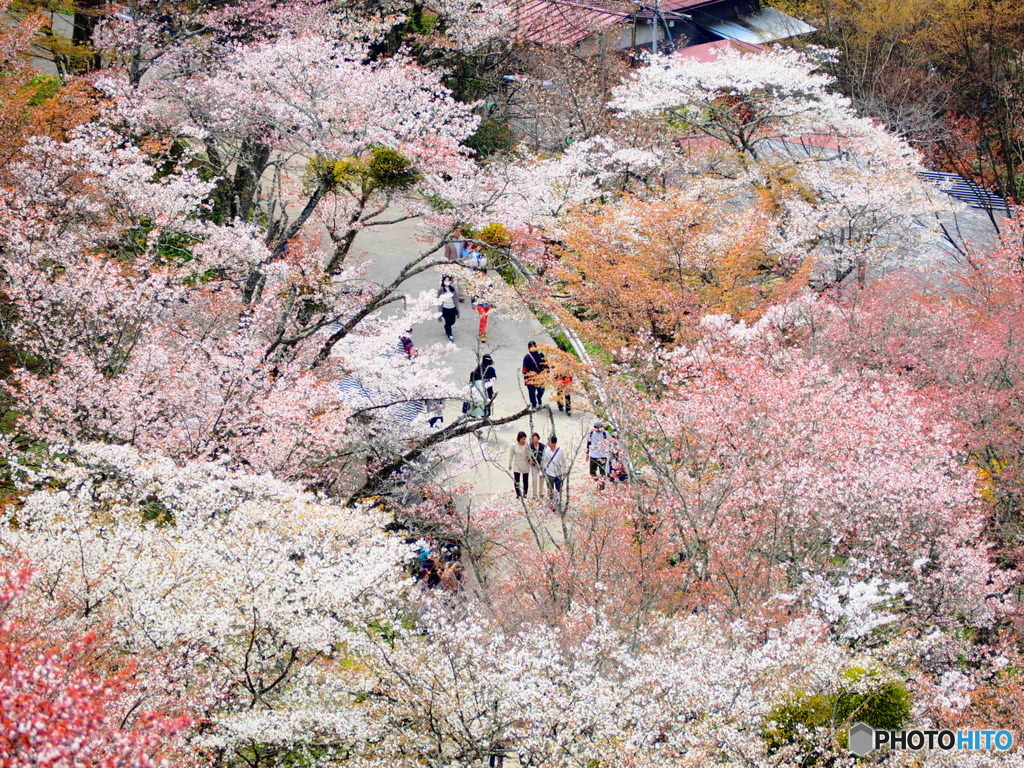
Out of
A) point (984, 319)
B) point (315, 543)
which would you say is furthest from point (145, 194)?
point (984, 319)

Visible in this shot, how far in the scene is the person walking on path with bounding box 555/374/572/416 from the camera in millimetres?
14576

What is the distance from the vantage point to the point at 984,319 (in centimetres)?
1377

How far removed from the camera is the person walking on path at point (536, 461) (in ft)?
41.1

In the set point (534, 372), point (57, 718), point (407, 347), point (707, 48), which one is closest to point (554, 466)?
point (534, 372)

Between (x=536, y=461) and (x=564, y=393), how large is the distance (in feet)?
8.42

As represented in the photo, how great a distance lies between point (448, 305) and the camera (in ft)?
58.5

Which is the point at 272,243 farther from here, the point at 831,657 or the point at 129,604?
the point at 831,657

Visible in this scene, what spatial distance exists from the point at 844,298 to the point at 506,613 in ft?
32.6

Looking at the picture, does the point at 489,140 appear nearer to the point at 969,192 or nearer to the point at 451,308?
the point at 451,308

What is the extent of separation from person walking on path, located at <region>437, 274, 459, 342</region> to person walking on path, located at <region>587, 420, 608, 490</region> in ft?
17.8

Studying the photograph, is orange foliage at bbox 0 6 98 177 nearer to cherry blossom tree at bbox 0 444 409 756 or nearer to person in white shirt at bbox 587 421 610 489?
cherry blossom tree at bbox 0 444 409 756

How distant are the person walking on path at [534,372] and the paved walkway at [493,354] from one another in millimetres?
277

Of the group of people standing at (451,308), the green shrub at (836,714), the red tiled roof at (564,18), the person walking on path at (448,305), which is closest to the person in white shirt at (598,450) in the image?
the group of people standing at (451,308)

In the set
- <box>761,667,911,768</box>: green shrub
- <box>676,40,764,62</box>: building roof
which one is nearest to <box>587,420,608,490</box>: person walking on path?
<box>761,667,911,768</box>: green shrub
